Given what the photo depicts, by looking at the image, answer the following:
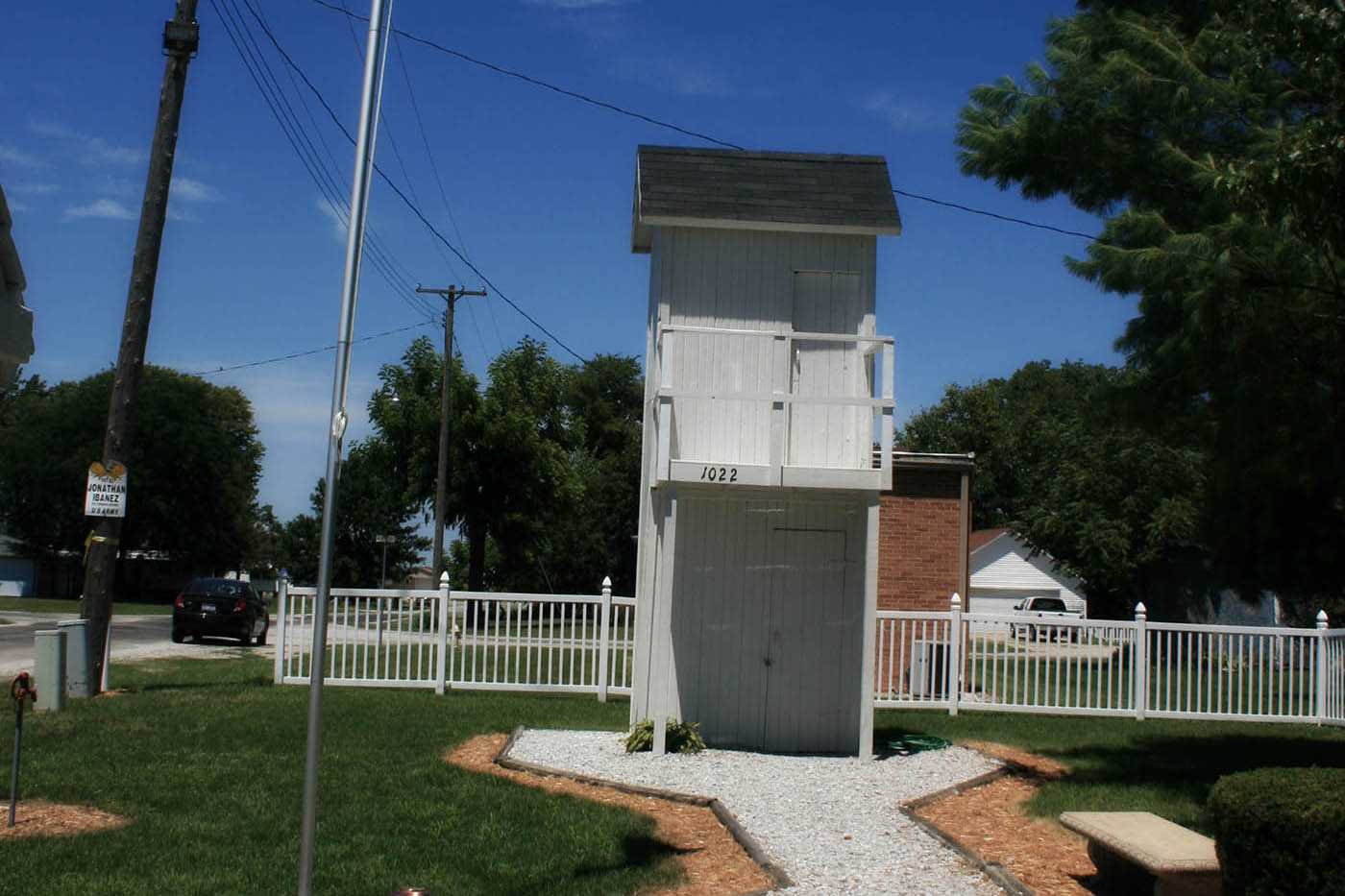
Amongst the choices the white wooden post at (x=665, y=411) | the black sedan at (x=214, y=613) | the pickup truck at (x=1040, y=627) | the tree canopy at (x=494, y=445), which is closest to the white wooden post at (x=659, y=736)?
the white wooden post at (x=665, y=411)

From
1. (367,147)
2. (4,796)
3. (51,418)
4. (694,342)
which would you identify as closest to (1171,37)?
(694,342)

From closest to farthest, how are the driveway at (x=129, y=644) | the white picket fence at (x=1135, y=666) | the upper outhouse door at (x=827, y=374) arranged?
the upper outhouse door at (x=827, y=374)
the white picket fence at (x=1135, y=666)
the driveway at (x=129, y=644)

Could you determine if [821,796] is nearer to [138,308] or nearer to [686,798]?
[686,798]

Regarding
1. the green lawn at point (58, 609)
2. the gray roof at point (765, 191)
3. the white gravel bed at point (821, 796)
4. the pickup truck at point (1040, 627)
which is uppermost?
the gray roof at point (765, 191)

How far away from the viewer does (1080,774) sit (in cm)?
1071

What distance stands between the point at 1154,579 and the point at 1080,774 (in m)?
21.2

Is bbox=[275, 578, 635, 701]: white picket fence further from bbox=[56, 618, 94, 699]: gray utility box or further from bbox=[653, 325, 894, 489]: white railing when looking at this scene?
Result: bbox=[653, 325, 894, 489]: white railing

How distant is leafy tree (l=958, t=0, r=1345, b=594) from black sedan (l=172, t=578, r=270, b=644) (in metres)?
20.3

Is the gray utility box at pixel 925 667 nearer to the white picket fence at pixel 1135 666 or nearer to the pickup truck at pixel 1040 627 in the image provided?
the white picket fence at pixel 1135 666

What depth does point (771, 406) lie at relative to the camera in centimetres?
1099

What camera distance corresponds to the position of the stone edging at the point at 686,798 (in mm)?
6980

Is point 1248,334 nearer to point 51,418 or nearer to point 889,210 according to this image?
point 889,210

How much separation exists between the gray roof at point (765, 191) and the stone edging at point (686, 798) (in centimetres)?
516

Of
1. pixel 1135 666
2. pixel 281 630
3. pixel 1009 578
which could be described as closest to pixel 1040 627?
pixel 1135 666
